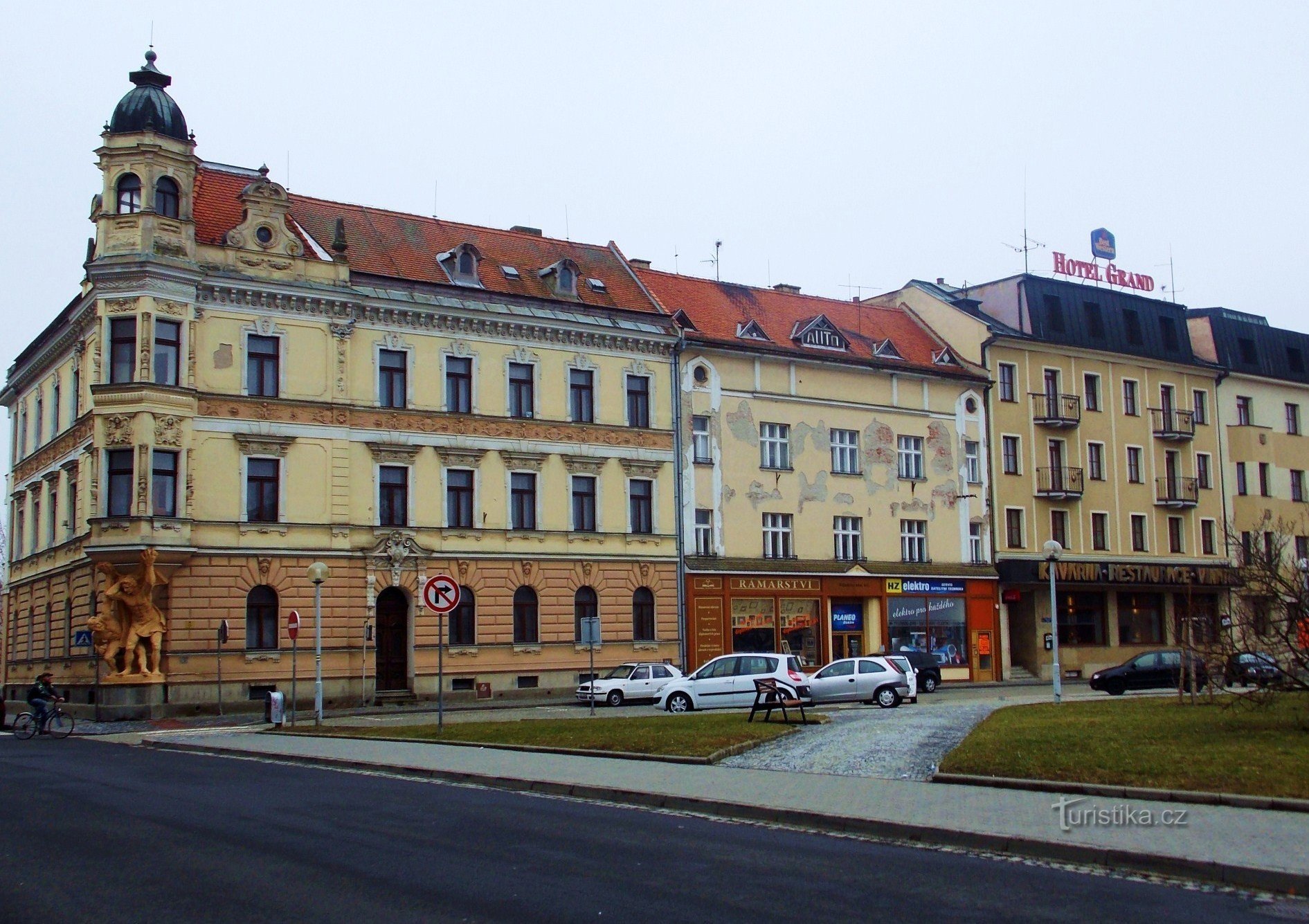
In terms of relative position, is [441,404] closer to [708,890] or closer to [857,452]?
[857,452]

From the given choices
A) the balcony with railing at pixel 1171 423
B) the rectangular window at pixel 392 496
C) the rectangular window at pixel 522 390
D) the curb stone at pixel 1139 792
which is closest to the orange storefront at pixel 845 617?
the rectangular window at pixel 522 390

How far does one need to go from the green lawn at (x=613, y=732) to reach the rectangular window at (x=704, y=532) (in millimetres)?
15980

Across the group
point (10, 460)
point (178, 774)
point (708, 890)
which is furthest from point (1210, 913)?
point (10, 460)

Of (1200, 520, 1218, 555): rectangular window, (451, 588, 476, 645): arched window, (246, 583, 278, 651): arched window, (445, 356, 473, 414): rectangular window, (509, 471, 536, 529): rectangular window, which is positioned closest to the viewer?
(246, 583, 278, 651): arched window

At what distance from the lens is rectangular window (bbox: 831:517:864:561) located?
164ft

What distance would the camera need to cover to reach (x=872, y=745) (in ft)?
72.3

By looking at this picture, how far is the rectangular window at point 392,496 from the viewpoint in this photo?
40.7 m

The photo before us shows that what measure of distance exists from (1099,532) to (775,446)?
1742 cm

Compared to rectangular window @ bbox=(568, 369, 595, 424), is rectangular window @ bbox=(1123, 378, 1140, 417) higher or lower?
higher

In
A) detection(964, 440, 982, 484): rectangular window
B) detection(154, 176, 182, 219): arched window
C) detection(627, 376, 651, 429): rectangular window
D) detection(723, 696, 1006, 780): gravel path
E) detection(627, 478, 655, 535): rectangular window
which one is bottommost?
detection(723, 696, 1006, 780): gravel path

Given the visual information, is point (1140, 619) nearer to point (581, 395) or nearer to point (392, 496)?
point (581, 395)

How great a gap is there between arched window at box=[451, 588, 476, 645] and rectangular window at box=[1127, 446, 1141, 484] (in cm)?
3195

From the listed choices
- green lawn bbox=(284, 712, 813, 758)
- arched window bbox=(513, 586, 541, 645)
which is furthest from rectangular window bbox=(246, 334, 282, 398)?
green lawn bbox=(284, 712, 813, 758)

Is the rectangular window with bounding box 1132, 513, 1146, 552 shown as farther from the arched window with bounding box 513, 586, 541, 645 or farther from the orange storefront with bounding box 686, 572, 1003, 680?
the arched window with bounding box 513, 586, 541, 645
